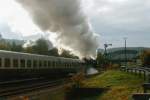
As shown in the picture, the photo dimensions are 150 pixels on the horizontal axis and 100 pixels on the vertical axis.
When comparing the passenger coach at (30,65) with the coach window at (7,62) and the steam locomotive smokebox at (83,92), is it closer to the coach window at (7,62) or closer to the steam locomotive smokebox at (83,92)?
the coach window at (7,62)

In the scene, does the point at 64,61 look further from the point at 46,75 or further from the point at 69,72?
the point at 46,75

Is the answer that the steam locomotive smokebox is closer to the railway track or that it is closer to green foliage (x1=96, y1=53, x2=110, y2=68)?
the railway track

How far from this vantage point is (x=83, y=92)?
1143 inches

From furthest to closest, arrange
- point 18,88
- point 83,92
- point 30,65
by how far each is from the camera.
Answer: point 30,65 → point 18,88 → point 83,92

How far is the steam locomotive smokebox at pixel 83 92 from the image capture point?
27.9 m

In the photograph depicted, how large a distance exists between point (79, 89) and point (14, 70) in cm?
1072

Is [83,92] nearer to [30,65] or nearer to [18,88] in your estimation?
[18,88]

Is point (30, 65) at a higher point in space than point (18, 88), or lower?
higher

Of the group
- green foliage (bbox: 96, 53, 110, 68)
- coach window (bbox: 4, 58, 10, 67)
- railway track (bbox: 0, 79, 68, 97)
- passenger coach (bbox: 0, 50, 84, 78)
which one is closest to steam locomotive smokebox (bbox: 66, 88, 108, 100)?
railway track (bbox: 0, 79, 68, 97)

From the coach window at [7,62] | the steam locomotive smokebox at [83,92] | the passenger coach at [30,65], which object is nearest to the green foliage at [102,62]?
the passenger coach at [30,65]

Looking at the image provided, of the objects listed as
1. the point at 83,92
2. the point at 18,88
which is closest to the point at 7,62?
the point at 18,88

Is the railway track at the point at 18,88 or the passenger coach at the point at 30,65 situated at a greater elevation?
the passenger coach at the point at 30,65

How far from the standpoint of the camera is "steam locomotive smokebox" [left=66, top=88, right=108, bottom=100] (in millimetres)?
27891

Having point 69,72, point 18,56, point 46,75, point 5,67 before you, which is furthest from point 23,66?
point 69,72
